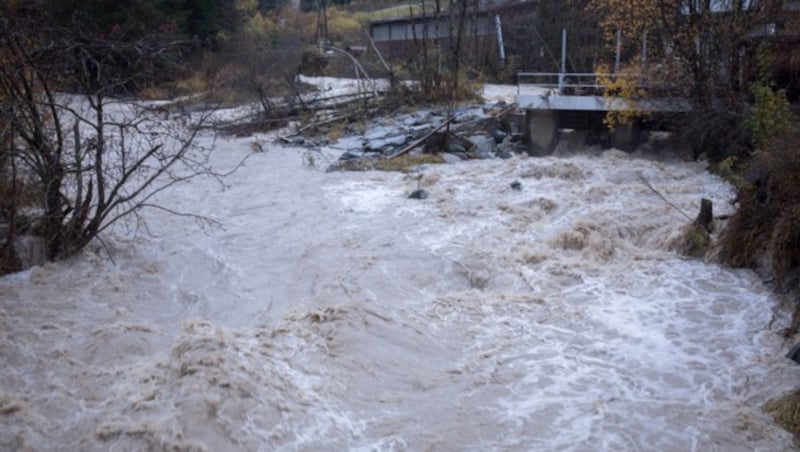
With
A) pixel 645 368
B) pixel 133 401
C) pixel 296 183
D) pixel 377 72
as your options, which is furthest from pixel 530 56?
pixel 133 401

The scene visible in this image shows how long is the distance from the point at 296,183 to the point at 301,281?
679 cm

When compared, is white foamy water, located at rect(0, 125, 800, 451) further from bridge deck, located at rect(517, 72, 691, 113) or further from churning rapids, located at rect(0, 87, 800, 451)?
bridge deck, located at rect(517, 72, 691, 113)

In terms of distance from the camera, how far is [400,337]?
7875mm

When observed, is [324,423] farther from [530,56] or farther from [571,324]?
[530,56]

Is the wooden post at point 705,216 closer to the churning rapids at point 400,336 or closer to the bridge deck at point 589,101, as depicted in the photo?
the churning rapids at point 400,336

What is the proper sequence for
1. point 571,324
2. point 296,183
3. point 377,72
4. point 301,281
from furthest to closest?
point 377,72 < point 296,183 < point 301,281 < point 571,324

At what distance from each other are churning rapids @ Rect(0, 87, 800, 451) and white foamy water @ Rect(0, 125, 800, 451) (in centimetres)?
3

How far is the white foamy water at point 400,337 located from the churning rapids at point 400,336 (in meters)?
0.03

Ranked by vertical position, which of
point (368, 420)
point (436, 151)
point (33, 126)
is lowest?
point (368, 420)

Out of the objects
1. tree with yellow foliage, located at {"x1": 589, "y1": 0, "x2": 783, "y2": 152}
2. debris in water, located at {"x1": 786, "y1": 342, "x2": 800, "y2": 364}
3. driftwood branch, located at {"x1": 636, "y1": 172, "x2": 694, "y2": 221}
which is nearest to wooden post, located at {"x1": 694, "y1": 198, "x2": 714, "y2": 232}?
driftwood branch, located at {"x1": 636, "y1": 172, "x2": 694, "y2": 221}

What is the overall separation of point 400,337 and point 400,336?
0.03 m

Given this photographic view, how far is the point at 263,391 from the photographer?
6.38 meters

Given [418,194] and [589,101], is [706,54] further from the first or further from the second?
[418,194]

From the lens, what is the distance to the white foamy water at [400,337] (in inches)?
239
